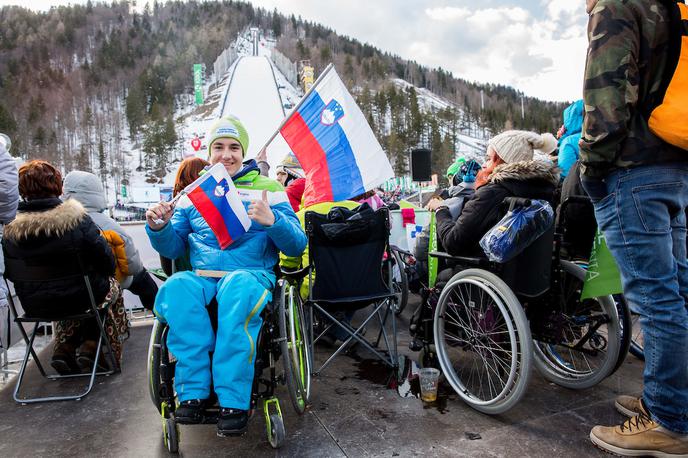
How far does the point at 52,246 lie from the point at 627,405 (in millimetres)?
3254

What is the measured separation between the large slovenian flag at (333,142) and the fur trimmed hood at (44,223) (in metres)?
1.65

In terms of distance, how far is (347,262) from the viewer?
275cm

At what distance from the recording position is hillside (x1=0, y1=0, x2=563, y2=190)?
66.9 m

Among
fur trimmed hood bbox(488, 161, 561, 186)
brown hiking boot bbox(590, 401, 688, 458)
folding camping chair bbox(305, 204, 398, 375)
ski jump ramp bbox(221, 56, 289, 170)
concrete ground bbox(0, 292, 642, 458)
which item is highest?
ski jump ramp bbox(221, 56, 289, 170)

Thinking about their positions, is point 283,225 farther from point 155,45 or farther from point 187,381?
point 155,45

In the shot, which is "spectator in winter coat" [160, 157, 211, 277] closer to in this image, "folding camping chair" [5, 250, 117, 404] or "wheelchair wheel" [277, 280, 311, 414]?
"folding camping chair" [5, 250, 117, 404]

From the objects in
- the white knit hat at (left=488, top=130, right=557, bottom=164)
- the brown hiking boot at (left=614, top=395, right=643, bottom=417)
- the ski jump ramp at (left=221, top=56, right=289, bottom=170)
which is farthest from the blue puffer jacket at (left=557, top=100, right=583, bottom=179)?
the ski jump ramp at (left=221, top=56, right=289, bottom=170)

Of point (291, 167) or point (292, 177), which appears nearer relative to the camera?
point (291, 167)

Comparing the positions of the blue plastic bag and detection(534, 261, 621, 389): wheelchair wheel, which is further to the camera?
detection(534, 261, 621, 389): wheelchair wheel

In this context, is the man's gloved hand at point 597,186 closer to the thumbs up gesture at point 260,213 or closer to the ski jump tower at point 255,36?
the thumbs up gesture at point 260,213

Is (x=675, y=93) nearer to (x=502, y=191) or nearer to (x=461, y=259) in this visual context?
(x=502, y=191)

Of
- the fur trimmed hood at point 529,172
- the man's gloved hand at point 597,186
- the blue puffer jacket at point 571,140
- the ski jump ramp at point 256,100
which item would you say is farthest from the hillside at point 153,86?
the man's gloved hand at point 597,186

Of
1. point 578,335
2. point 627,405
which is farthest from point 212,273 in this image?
point 627,405

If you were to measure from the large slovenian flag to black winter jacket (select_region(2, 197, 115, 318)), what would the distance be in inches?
63.4
